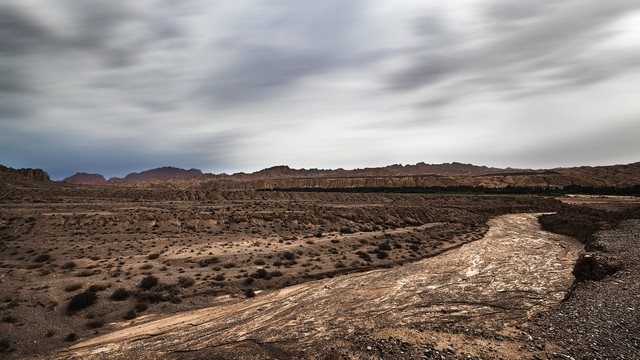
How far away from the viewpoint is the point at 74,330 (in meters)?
12.4

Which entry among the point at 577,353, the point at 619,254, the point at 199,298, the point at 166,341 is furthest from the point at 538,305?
the point at 199,298

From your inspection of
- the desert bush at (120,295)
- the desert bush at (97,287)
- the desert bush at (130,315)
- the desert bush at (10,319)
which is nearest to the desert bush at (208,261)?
the desert bush at (120,295)

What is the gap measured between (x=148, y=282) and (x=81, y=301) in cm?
314

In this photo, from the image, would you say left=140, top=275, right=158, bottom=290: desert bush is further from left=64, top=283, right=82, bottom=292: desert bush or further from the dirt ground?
left=64, top=283, right=82, bottom=292: desert bush

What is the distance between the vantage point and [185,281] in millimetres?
17438

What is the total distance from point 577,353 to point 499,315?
11.2 ft

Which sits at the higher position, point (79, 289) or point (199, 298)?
point (79, 289)

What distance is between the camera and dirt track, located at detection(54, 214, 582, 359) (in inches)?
428

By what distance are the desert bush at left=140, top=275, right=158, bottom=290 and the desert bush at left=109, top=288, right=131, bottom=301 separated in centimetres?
91

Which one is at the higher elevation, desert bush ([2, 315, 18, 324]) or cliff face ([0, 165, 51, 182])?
cliff face ([0, 165, 51, 182])

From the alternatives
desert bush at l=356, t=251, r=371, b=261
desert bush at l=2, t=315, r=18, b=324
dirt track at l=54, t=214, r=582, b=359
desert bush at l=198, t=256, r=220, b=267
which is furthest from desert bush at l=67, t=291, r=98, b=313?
desert bush at l=356, t=251, r=371, b=261

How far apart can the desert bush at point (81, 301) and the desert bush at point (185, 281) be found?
416cm

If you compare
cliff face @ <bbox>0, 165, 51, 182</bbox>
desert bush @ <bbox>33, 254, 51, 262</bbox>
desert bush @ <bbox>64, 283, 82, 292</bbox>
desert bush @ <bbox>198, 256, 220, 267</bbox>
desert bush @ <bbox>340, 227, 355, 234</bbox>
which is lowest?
desert bush @ <bbox>340, 227, 355, 234</bbox>

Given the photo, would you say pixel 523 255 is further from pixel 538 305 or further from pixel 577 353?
pixel 577 353
